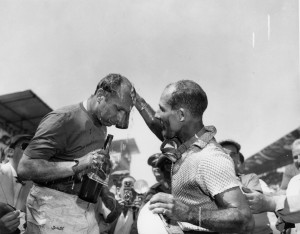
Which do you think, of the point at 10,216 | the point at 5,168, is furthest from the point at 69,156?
the point at 5,168

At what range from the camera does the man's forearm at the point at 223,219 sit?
2.45m

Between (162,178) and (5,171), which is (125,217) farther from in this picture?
(5,171)

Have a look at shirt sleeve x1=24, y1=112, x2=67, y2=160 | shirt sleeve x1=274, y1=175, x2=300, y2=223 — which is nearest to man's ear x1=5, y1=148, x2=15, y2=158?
shirt sleeve x1=24, y1=112, x2=67, y2=160

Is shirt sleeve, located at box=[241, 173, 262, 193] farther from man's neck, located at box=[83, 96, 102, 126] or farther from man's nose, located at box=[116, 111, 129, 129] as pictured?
man's neck, located at box=[83, 96, 102, 126]

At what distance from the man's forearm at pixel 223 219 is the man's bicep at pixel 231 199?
0.04 metres

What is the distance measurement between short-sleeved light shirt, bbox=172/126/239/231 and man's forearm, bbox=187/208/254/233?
5.1 inches

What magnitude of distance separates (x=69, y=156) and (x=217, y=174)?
166cm

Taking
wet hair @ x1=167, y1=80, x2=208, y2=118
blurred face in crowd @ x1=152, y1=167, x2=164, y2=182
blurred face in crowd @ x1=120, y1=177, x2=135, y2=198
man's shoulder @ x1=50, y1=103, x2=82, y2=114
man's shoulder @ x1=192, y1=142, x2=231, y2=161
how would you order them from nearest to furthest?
man's shoulder @ x1=192, y1=142, x2=231, y2=161, wet hair @ x1=167, y1=80, x2=208, y2=118, man's shoulder @ x1=50, y1=103, x2=82, y2=114, blurred face in crowd @ x1=152, y1=167, x2=164, y2=182, blurred face in crowd @ x1=120, y1=177, x2=135, y2=198

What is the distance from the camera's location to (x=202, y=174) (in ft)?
8.70

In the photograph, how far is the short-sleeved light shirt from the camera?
102 inches

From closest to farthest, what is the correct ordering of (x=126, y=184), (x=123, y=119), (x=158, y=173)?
(x=123, y=119)
(x=158, y=173)
(x=126, y=184)

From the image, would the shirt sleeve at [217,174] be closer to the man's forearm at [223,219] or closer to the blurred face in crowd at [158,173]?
the man's forearm at [223,219]

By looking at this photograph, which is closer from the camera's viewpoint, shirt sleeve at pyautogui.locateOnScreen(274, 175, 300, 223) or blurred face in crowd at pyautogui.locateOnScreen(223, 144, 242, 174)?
shirt sleeve at pyautogui.locateOnScreen(274, 175, 300, 223)

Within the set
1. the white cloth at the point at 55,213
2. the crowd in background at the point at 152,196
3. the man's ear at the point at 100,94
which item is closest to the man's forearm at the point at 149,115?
the crowd in background at the point at 152,196
